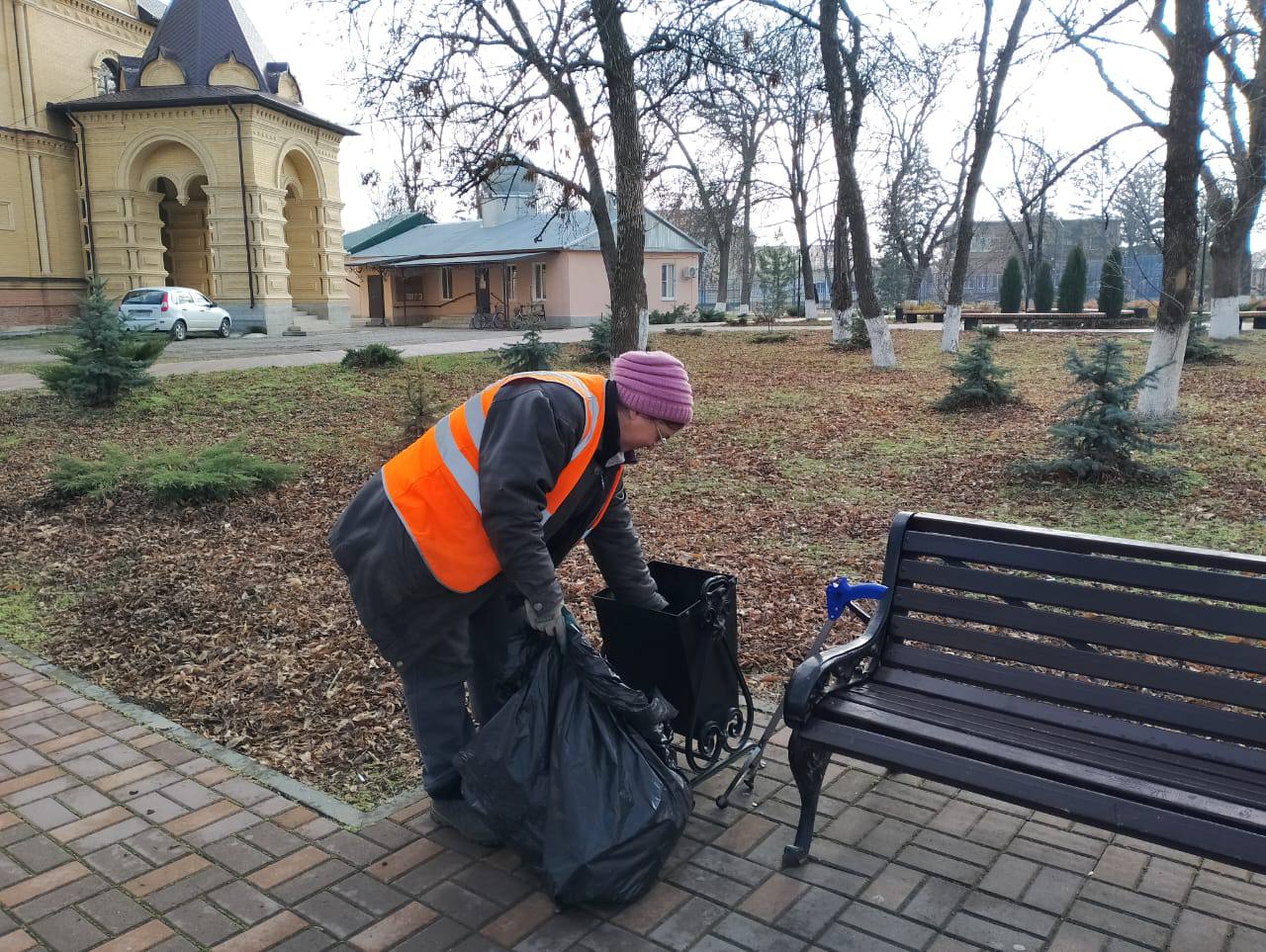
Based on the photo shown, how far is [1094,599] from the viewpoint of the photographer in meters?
2.83

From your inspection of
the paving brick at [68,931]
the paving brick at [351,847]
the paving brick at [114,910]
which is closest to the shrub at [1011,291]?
the paving brick at [351,847]

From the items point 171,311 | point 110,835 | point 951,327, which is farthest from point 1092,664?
point 171,311

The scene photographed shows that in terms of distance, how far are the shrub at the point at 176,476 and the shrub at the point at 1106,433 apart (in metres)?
5.56

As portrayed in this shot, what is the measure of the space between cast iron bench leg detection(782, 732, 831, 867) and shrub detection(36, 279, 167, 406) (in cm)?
1018

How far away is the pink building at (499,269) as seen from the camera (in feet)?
116

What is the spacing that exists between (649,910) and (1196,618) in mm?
1628

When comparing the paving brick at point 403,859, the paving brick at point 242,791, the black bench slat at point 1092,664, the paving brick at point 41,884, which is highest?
the black bench slat at point 1092,664

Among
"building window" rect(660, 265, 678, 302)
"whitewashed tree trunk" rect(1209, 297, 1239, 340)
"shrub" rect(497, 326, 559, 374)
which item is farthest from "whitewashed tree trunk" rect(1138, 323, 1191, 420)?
"building window" rect(660, 265, 678, 302)

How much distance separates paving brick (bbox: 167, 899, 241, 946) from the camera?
8.15ft

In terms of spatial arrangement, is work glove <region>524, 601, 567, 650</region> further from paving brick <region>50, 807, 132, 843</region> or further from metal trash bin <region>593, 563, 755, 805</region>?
paving brick <region>50, 807, 132, 843</region>

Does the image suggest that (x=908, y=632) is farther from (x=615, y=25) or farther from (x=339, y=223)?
(x=339, y=223)

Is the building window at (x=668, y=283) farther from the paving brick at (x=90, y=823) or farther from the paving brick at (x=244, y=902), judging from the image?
the paving brick at (x=244, y=902)

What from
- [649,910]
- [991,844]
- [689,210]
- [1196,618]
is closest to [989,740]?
[991,844]

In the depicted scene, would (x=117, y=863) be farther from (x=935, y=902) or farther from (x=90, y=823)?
(x=935, y=902)
